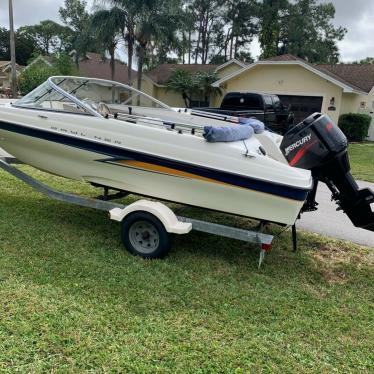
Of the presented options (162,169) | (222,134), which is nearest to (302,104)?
(222,134)

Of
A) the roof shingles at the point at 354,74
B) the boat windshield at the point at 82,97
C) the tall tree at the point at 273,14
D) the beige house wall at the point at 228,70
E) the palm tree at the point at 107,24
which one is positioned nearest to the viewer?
the boat windshield at the point at 82,97

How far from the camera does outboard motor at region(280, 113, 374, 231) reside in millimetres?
4016

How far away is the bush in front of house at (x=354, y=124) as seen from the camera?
65.5ft

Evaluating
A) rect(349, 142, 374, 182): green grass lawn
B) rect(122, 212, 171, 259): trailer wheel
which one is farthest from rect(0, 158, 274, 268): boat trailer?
rect(349, 142, 374, 182): green grass lawn

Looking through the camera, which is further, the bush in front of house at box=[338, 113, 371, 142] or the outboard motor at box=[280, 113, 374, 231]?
the bush in front of house at box=[338, 113, 371, 142]

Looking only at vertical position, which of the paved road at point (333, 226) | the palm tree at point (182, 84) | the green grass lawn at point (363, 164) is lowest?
the paved road at point (333, 226)

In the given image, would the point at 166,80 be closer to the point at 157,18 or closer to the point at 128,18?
the point at 157,18

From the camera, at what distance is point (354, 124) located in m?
20.0

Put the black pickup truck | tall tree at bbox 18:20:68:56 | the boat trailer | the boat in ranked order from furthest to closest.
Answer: tall tree at bbox 18:20:68:56 → the black pickup truck → the boat trailer → the boat

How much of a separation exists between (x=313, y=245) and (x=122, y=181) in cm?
257

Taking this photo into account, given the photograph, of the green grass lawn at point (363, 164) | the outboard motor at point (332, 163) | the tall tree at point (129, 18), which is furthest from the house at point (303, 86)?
the outboard motor at point (332, 163)

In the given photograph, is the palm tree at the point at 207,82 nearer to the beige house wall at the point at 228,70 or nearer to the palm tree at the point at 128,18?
the beige house wall at the point at 228,70

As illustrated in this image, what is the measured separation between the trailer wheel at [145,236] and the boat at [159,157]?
1.23 feet

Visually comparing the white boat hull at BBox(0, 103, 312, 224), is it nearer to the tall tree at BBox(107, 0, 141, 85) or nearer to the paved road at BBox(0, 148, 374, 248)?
the paved road at BBox(0, 148, 374, 248)
